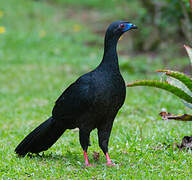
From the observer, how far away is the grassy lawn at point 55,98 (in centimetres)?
475

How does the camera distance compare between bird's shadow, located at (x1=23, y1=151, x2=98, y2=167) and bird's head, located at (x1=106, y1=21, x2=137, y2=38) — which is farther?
bird's shadow, located at (x1=23, y1=151, x2=98, y2=167)

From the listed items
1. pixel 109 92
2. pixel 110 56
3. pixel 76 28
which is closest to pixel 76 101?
pixel 109 92

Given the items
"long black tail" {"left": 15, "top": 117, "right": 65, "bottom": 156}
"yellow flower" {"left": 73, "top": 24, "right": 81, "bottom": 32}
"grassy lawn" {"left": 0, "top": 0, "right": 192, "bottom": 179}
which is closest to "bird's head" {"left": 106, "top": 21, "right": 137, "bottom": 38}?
"long black tail" {"left": 15, "top": 117, "right": 65, "bottom": 156}

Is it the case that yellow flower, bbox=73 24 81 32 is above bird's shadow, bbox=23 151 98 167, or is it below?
above

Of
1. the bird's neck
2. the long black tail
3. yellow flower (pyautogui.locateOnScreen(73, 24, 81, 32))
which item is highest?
yellow flower (pyautogui.locateOnScreen(73, 24, 81, 32))

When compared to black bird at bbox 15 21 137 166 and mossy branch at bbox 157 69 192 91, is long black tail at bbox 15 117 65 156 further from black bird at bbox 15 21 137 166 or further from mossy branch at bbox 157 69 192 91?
mossy branch at bbox 157 69 192 91

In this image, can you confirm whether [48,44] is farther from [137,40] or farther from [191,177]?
[191,177]

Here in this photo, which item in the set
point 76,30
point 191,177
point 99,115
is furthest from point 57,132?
point 76,30

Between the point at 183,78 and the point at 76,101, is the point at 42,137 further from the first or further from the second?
the point at 183,78

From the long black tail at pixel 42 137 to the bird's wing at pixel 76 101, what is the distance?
0.17 m

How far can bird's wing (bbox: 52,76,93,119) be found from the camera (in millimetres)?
4680

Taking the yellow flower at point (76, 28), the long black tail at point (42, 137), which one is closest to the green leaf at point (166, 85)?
the long black tail at point (42, 137)

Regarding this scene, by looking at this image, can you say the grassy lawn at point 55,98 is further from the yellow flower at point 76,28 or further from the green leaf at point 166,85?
the green leaf at point 166,85

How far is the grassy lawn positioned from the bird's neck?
120 cm
